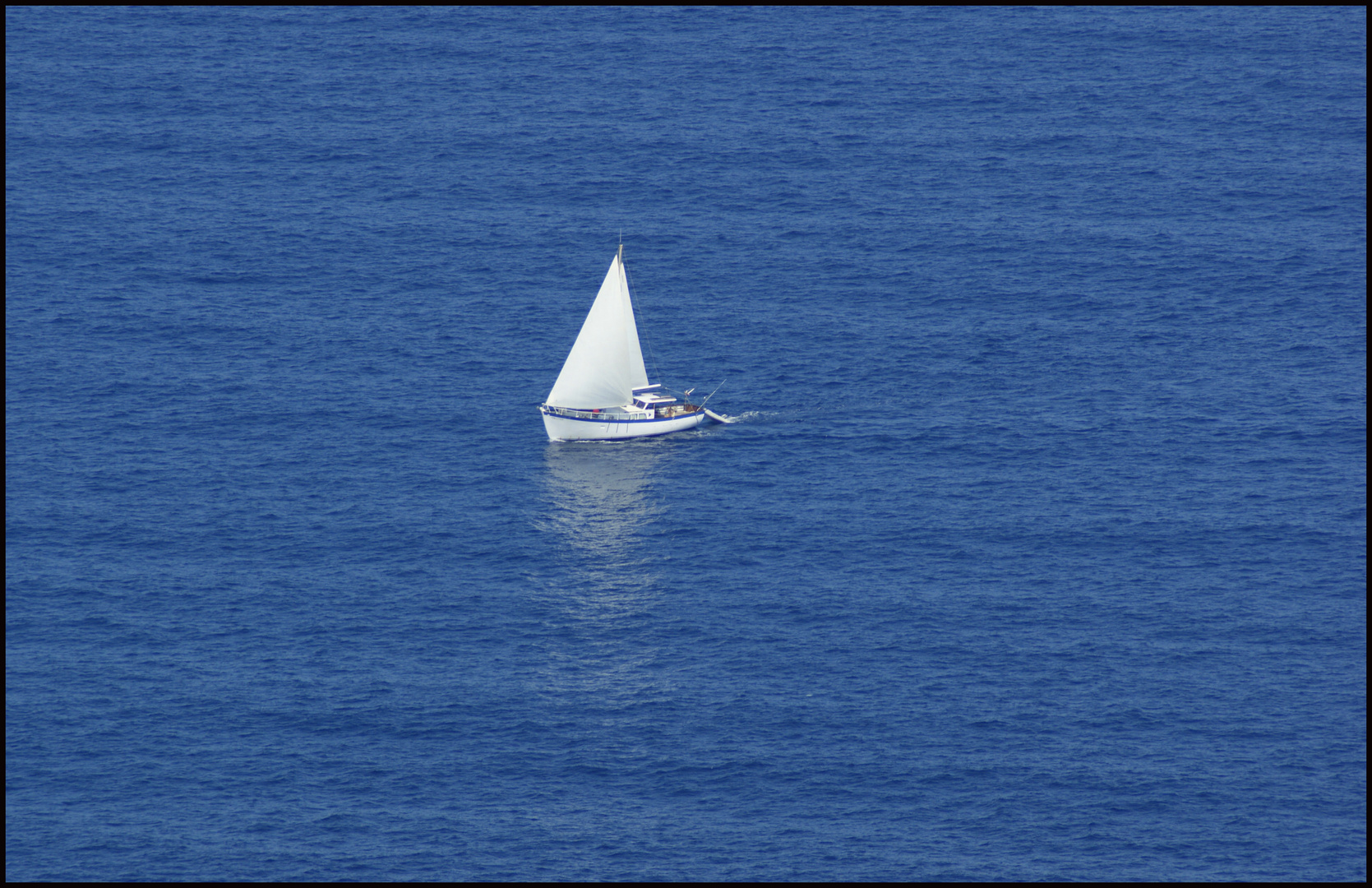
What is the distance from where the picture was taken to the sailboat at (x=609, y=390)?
166 m

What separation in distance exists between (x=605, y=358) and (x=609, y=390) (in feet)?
9.67

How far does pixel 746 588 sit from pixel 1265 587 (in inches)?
1556

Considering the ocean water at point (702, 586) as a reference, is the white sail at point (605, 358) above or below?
above

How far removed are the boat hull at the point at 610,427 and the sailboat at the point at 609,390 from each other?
0.24 feet

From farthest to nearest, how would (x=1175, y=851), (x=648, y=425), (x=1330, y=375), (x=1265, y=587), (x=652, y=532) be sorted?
(x=1330, y=375) < (x=648, y=425) < (x=652, y=532) < (x=1265, y=587) < (x=1175, y=851)

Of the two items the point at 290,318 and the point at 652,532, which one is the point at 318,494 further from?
the point at 290,318

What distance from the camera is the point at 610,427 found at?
16688 cm

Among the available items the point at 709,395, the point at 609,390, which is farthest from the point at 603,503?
the point at 709,395

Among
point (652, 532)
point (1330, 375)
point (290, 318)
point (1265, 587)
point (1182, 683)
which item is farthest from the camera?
point (290, 318)

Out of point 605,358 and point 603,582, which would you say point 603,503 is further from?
point 605,358

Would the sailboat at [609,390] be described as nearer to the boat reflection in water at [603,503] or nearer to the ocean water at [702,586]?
the boat reflection in water at [603,503]

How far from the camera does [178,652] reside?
428ft

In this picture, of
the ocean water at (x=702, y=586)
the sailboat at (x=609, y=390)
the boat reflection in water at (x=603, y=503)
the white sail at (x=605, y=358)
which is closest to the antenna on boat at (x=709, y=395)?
the sailboat at (x=609, y=390)

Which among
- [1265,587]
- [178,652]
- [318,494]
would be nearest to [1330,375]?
[1265,587]
